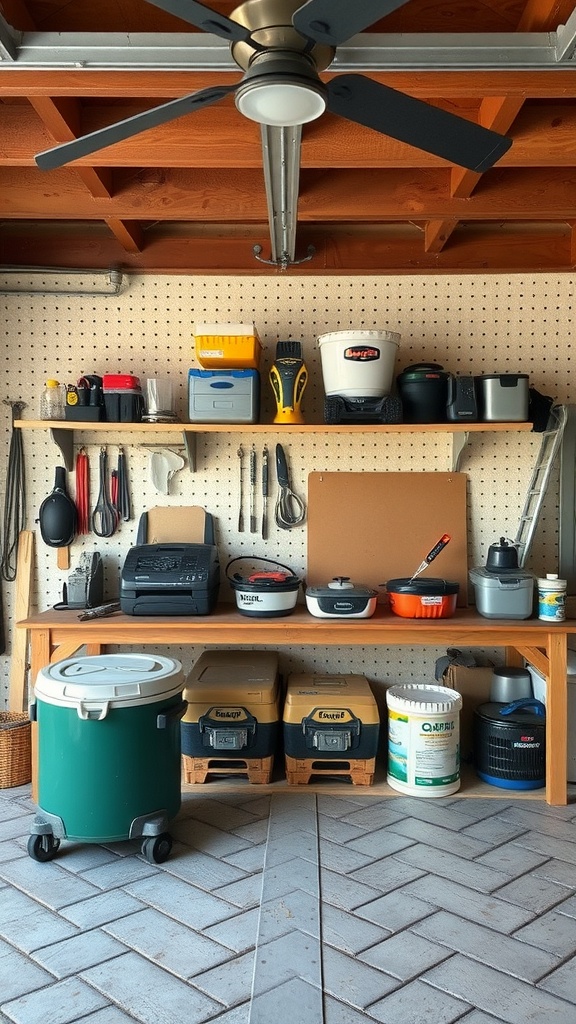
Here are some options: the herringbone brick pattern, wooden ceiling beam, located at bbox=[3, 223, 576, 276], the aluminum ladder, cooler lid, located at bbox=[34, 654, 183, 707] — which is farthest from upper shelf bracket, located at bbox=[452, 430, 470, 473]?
cooler lid, located at bbox=[34, 654, 183, 707]

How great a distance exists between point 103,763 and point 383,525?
1.70 metres

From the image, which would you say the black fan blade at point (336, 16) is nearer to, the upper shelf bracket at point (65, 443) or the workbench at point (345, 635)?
the workbench at point (345, 635)

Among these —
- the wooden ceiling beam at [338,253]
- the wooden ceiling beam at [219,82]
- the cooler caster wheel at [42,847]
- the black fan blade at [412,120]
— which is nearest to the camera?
the black fan blade at [412,120]

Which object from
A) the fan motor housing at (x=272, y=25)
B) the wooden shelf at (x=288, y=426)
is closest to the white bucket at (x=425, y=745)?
the wooden shelf at (x=288, y=426)

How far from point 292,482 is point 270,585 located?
0.65 meters

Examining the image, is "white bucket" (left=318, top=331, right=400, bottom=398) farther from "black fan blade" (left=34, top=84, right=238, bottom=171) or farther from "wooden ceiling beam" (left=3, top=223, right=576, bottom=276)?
"black fan blade" (left=34, top=84, right=238, bottom=171)

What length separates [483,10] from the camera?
2055 millimetres

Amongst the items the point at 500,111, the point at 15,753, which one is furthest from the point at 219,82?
the point at 15,753

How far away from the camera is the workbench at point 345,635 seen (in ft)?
10.2

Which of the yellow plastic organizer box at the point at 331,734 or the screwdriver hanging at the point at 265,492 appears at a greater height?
the screwdriver hanging at the point at 265,492

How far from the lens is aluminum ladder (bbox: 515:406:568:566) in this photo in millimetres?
3375

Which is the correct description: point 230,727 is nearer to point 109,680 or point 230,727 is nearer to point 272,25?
point 109,680

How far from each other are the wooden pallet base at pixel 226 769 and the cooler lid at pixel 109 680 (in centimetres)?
59

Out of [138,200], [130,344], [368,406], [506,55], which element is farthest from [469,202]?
[130,344]
